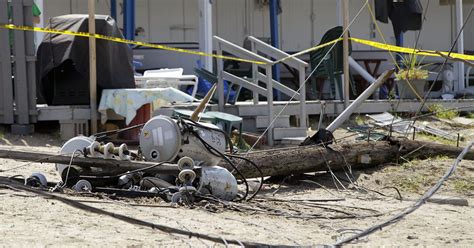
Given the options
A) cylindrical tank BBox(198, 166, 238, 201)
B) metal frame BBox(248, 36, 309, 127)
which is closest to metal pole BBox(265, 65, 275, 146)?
metal frame BBox(248, 36, 309, 127)

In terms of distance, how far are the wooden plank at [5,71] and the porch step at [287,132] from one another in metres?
3.62

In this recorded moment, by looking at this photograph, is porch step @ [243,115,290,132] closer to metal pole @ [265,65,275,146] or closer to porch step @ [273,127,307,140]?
metal pole @ [265,65,275,146]

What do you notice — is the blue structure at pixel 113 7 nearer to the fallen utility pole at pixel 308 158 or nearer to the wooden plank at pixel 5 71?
the wooden plank at pixel 5 71

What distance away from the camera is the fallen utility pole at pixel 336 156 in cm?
946

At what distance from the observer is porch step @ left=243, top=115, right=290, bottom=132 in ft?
41.4

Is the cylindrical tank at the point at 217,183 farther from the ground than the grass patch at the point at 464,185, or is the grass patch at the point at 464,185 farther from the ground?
the cylindrical tank at the point at 217,183

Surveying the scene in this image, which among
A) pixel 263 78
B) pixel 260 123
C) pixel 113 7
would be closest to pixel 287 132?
pixel 260 123

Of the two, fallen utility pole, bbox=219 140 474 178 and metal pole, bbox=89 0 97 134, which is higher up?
metal pole, bbox=89 0 97 134

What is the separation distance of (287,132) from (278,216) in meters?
4.89

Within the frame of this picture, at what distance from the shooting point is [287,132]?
40.0 feet

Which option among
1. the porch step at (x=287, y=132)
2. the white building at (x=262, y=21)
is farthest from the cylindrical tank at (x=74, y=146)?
the white building at (x=262, y=21)

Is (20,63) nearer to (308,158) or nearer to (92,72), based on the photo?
(92,72)

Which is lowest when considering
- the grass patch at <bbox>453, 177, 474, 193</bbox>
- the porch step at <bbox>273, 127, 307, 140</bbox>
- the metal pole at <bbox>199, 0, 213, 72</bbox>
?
the grass patch at <bbox>453, 177, 474, 193</bbox>

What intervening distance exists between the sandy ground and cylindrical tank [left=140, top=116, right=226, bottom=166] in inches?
27.9
